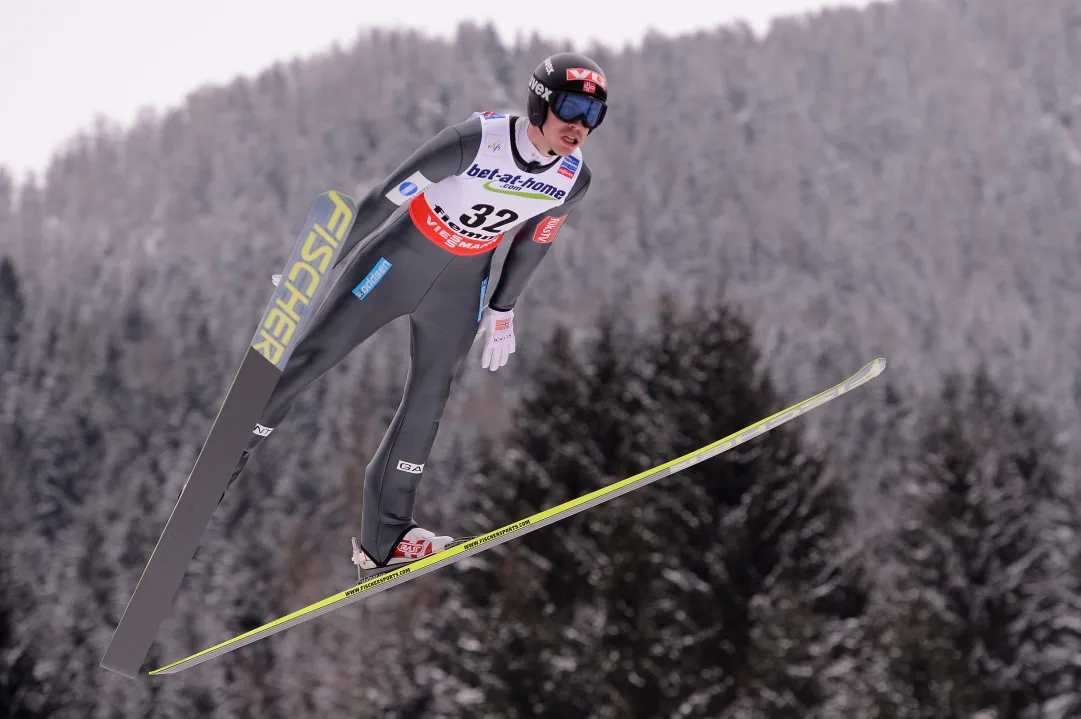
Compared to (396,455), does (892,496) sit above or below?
above

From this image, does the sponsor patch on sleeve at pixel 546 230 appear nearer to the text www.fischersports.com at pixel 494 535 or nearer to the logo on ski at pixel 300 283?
the logo on ski at pixel 300 283

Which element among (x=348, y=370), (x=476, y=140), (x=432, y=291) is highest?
(x=348, y=370)

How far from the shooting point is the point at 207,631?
56062mm

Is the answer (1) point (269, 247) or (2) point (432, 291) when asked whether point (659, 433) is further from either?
(1) point (269, 247)

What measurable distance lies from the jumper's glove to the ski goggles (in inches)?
50.6

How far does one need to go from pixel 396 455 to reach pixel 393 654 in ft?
95.9

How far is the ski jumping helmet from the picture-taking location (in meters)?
6.75

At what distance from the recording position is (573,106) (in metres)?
6.77

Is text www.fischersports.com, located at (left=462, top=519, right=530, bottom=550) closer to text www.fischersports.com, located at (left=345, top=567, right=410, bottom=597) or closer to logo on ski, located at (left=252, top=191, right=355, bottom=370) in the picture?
text www.fischersports.com, located at (left=345, top=567, right=410, bottom=597)

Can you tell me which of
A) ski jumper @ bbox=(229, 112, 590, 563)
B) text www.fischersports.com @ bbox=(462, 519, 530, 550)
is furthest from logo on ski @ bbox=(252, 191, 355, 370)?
text www.fischersports.com @ bbox=(462, 519, 530, 550)

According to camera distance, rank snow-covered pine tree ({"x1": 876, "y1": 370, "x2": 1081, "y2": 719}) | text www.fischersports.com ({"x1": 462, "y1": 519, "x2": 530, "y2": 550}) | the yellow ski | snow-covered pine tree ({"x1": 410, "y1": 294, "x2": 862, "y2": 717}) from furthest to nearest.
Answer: snow-covered pine tree ({"x1": 876, "y1": 370, "x2": 1081, "y2": 719}) < snow-covered pine tree ({"x1": 410, "y1": 294, "x2": 862, "y2": 717}) < text www.fischersports.com ({"x1": 462, "y1": 519, "x2": 530, "y2": 550}) < the yellow ski

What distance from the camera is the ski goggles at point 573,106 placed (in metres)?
6.76

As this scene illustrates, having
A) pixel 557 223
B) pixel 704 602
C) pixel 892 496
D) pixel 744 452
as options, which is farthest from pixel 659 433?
pixel 892 496

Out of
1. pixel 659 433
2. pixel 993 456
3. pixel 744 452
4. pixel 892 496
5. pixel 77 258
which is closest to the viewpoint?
pixel 744 452
